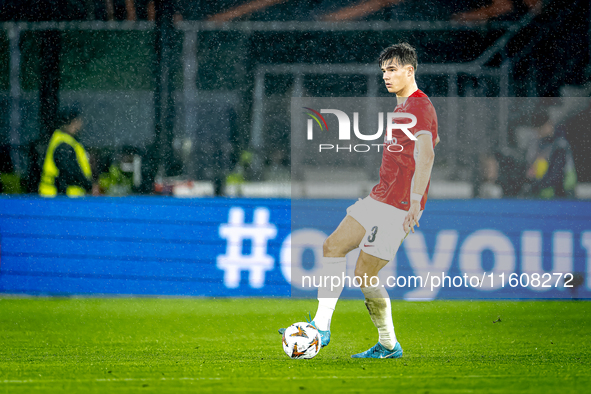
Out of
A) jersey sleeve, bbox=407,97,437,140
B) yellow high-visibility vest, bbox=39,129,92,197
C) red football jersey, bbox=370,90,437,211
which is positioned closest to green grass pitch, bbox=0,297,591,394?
red football jersey, bbox=370,90,437,211

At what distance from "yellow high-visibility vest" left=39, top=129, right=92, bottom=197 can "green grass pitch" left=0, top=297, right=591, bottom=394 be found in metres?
1.10

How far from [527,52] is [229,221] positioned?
18.1 feet

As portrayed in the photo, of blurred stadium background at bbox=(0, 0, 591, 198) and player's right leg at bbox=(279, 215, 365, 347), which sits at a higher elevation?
blurred stadium background at bbox=(0, 0, 591, 198)

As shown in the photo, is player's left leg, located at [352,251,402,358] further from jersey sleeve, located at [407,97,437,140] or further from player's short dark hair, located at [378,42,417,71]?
player's short dark hair, located at [378,42,417,71]

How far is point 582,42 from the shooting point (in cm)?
874

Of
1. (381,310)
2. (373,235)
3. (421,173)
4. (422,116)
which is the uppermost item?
(422,116)

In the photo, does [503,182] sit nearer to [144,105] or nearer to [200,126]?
[200,126]

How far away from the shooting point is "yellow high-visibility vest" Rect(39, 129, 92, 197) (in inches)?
266

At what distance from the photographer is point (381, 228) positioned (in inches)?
161

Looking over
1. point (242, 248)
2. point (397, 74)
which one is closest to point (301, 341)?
point (397, 74)

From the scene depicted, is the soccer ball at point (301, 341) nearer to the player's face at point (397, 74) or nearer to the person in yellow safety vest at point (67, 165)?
the player's face at point (397, 74)

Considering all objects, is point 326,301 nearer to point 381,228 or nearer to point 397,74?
point 381,228

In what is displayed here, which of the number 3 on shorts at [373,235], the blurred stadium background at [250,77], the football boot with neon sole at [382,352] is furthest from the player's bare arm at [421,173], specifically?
the blurred stadium background at [250,77]

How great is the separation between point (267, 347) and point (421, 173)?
57.3 inches
